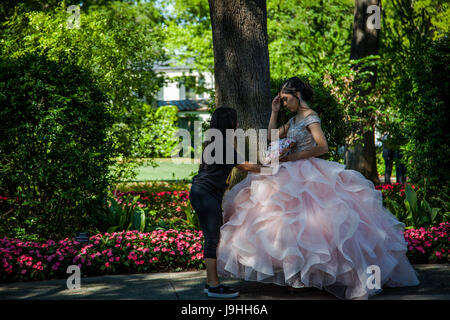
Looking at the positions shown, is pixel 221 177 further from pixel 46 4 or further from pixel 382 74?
pixel 46 4

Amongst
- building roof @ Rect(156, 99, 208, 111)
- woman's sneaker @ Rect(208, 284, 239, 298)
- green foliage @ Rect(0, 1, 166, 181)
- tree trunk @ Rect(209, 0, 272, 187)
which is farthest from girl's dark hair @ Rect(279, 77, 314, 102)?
building roof @ Rect(156, 99, 208, 111)

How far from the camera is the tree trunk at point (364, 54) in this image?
11.8 m

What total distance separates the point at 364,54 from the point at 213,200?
350 inches

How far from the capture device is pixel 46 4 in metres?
19.4

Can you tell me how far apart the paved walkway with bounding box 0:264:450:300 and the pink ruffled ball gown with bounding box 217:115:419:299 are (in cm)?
22

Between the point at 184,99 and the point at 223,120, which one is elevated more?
the point at 184,99

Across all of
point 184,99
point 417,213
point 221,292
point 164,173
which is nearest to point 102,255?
point 221,292

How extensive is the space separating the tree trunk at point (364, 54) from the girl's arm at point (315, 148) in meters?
7.39

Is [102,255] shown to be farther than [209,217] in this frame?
Yes

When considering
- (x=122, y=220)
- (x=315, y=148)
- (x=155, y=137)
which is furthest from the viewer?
(x=155, y=137)

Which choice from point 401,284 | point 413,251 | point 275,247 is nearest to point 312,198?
point 275,247

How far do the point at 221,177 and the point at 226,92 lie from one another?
211 centimetres

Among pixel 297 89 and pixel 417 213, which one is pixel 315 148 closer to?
pixel 297 89

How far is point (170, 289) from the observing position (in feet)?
15.6
